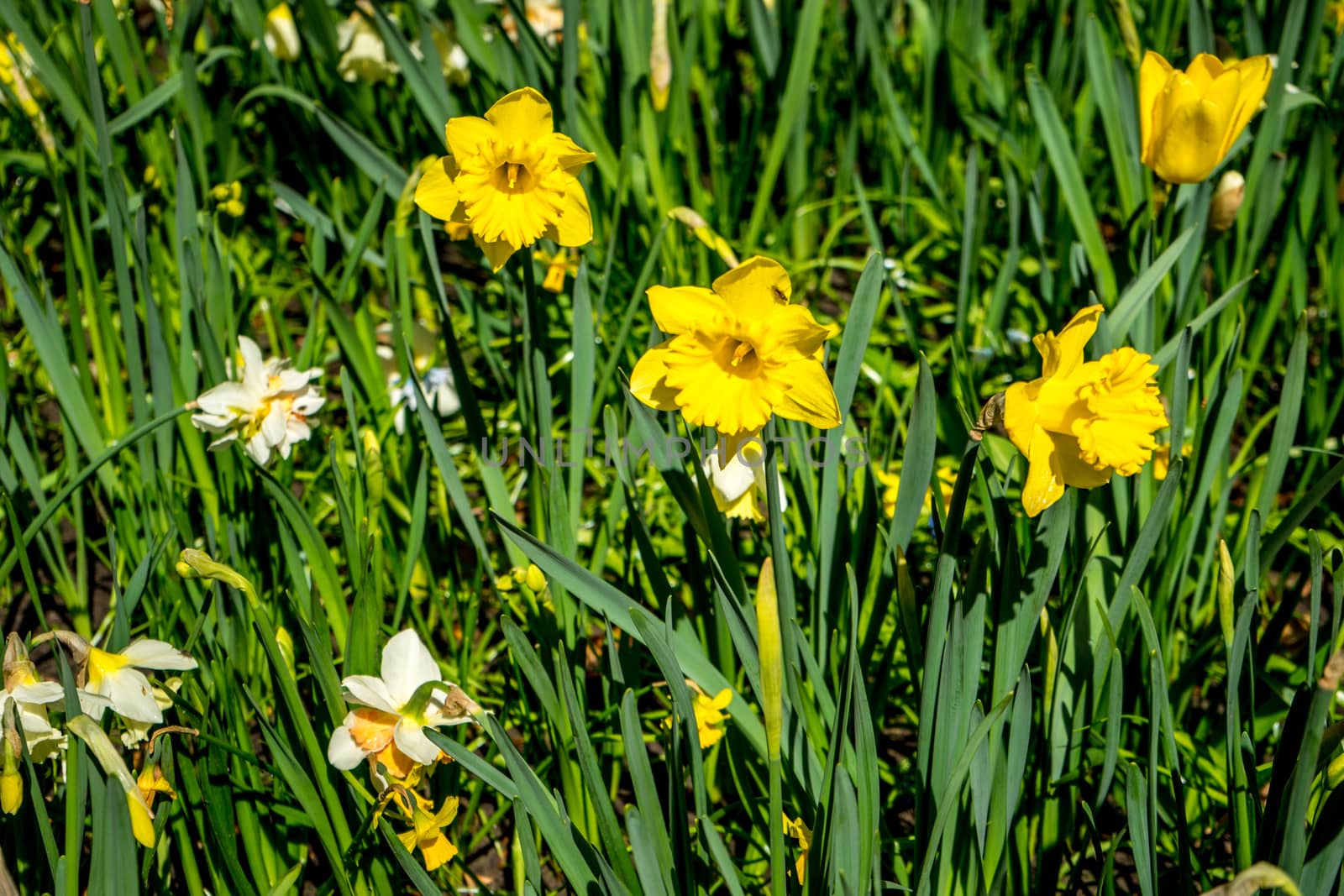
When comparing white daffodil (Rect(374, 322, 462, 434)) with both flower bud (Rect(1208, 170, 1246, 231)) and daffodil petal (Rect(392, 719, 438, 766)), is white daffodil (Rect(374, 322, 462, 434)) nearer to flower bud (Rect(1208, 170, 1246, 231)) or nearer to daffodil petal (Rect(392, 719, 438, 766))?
daffodil petal (Rect(392, 719, 438, 766))

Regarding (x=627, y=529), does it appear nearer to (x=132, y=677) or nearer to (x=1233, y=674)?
(x=132, y=677)

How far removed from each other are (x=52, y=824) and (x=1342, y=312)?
211 cm

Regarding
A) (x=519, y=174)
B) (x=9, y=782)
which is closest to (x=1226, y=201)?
(x=519, y=174)

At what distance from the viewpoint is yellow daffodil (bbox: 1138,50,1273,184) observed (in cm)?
133

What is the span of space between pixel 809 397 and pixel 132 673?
0.74 m

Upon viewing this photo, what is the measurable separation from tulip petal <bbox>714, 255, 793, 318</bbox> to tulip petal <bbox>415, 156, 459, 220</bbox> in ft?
1.45

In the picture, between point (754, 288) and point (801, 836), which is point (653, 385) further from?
point (801, 836)

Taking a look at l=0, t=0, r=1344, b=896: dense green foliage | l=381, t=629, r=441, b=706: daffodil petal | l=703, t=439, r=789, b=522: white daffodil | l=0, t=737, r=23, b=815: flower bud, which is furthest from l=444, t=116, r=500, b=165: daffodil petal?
l=0, t=737, r=23, b=815: flower bud

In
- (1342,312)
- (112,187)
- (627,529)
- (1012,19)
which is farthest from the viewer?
(1012,19)

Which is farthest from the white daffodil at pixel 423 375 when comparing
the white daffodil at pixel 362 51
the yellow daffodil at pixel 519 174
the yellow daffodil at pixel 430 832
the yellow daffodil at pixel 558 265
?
the yellow daffodil at pixel 430 832

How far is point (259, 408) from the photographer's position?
150cm

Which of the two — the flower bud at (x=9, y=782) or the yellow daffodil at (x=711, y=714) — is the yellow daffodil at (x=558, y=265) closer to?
the yellow daffodil at (x=711, y=714)

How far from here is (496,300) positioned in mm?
2414

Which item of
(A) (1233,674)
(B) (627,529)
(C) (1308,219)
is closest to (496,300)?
(B) (627,529)
